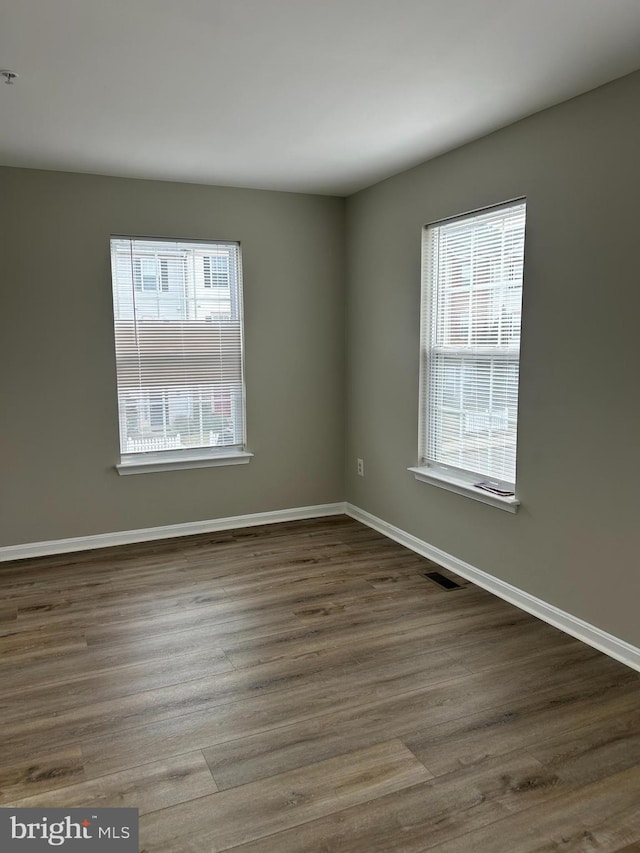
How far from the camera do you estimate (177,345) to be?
4480 millimetres

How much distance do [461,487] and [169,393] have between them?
2.15 metres

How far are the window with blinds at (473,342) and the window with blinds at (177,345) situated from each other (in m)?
1.46

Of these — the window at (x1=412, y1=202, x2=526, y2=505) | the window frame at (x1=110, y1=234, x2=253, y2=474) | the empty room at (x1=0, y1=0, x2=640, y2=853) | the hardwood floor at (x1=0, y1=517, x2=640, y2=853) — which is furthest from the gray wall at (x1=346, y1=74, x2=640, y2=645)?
the window frame at (x1=110, y1=234, x2=253, y2=474)

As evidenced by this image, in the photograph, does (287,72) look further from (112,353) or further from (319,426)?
(319,426)

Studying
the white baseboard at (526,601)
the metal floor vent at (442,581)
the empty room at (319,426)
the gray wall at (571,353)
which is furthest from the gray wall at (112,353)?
the metal floor vent at (442,581)

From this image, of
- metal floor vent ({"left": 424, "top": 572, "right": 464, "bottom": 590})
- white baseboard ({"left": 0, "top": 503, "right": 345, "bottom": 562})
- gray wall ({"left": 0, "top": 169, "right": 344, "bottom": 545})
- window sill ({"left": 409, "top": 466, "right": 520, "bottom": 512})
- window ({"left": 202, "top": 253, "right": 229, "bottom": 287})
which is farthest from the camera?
window ({"left": 202, "top": 253, "right": 229, "bottom": 287})

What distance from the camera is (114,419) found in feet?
14.1

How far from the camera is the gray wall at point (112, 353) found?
4.00 metres

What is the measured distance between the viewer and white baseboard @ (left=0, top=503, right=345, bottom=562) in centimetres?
416

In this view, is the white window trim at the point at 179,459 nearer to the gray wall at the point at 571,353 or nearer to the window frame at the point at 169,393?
the window frame at the point at 169,393

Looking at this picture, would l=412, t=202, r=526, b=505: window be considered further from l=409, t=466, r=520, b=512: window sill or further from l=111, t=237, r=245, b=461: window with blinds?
l=111, t=237, r=245, b=461: window with blinds

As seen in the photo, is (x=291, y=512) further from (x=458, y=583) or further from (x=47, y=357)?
(x=47, y=357)

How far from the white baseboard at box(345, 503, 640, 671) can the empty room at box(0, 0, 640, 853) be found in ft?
0.06

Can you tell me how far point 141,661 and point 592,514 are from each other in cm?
214
